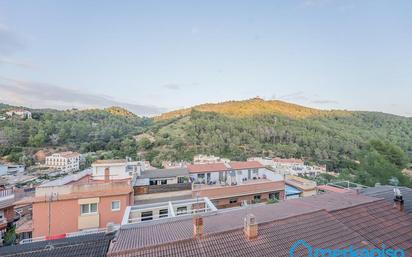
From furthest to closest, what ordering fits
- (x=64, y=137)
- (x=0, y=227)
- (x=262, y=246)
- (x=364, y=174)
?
(x=64, y=137) → (x=364, y=174) → (x=0, y=227) → (x=262, y=246)

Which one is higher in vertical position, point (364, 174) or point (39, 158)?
point (364, 174)

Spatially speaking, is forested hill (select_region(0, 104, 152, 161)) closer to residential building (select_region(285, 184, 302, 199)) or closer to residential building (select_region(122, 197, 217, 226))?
residential building (select_region(285, 184, 302, 199))

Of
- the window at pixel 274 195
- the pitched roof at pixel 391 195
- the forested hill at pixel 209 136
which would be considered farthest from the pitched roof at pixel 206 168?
the forested hill at pixel 209 136

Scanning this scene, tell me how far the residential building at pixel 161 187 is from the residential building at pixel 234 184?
0.89m

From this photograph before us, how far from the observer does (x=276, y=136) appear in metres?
70.3

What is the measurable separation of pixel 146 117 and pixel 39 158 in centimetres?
→ 5451

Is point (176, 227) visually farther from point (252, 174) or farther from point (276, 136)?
point (276, 136)

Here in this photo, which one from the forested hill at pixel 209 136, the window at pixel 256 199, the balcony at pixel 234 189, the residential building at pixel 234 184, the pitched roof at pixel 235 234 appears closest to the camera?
the pitched roof at pixel 235 234

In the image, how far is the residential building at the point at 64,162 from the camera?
176 ft

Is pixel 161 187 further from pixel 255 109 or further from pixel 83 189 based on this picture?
pixel 255 109

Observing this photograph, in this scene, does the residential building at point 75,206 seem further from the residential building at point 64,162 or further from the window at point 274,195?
the residential building at point 64,162

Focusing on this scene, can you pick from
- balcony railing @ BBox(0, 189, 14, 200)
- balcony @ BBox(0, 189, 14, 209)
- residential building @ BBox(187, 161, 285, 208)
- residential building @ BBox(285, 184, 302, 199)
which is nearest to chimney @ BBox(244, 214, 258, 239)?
residential building @ BBox(187, 161, 285, 208)

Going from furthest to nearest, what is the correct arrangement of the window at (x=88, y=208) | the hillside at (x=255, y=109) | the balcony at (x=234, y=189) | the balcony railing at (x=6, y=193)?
the hillside at (x=255, y=109)
the balcony at (x=234, y=189)
the balcony railing at (x=6, y=193)
the window at (x=88, y=208)

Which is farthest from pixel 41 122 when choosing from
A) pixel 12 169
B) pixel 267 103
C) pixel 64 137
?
pixel 267 103
